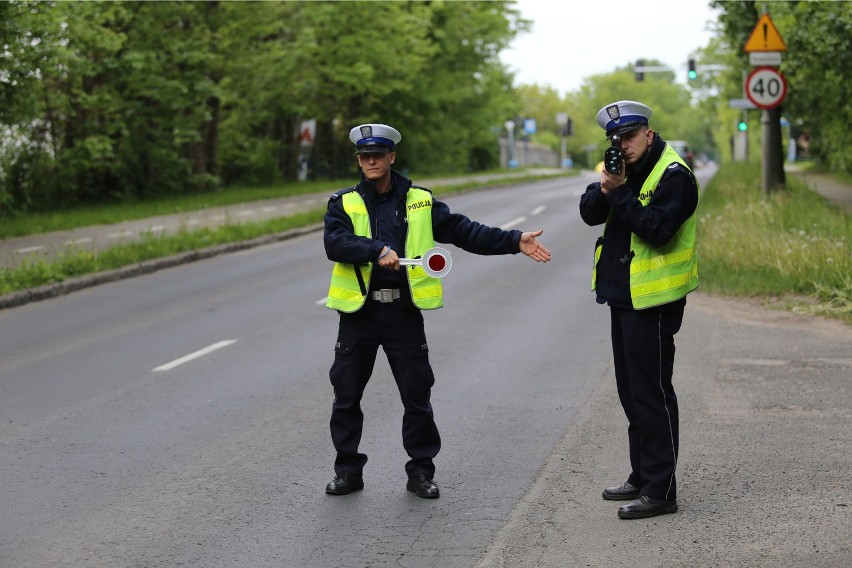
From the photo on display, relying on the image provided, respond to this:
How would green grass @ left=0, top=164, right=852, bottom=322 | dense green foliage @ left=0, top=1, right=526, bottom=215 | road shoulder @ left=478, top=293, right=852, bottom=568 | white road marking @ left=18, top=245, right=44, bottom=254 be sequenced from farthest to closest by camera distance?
dense green foliage @ left=0, top=1, right=526, bottom=215 → white road marking @ left=18, top=245, right=44, bottom=254 → green grass @ left=0, top=164, right=852, bottom=322 → road shoulder @ left=478, top=293, right=852, bottom=568

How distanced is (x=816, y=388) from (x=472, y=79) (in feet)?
195

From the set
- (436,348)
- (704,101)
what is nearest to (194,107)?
(436,348)

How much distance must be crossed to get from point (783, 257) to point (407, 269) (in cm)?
963

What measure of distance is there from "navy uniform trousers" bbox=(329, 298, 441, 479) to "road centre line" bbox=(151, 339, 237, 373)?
13.9 feet

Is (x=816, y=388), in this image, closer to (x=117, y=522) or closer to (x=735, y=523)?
(x=735, y=523)

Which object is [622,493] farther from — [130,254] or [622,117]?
[130,254]

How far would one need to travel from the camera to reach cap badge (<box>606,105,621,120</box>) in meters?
6.01

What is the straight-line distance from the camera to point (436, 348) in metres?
11.8

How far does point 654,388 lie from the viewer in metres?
6.19

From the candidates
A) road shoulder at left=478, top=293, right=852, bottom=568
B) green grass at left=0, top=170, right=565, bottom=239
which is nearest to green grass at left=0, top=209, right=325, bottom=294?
green grass at left=0, top=170, right=565, bottom=239

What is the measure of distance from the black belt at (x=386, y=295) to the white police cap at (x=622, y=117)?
1331 mm

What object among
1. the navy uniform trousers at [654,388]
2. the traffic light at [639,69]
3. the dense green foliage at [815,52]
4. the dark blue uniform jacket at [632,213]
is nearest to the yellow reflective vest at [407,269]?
the dark blue uniform jacket at [632,213]

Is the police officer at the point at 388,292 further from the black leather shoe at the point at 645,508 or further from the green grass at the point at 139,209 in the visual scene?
the green grass at the point at 139,209

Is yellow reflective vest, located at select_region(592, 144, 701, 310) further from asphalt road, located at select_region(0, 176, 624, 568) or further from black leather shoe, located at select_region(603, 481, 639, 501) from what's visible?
asphalt road, located at select_region(0, 176, 624, 568)
